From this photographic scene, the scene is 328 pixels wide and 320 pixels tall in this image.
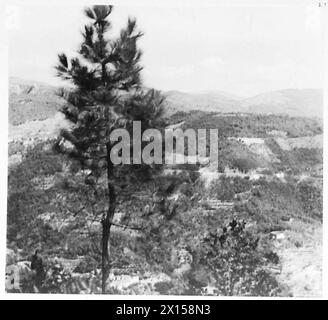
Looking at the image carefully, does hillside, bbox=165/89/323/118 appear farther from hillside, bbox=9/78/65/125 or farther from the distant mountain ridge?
hillside, bbox=9/78/65/125

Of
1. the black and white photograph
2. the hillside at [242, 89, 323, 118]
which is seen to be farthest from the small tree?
the hillside at [242, 89, 323, 118]

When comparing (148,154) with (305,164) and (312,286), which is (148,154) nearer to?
(305,164)

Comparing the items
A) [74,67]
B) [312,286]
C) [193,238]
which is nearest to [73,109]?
[74,67]

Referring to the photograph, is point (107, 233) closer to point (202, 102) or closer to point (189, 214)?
point (189, 214)

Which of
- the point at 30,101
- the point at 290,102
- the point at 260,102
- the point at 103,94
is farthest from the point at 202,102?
the point at 30,101

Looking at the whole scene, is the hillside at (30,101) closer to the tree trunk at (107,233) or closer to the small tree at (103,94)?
the small tree at (103,94)

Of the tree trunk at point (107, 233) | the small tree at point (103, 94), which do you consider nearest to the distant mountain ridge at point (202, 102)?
the small tree at point (103, 94)
